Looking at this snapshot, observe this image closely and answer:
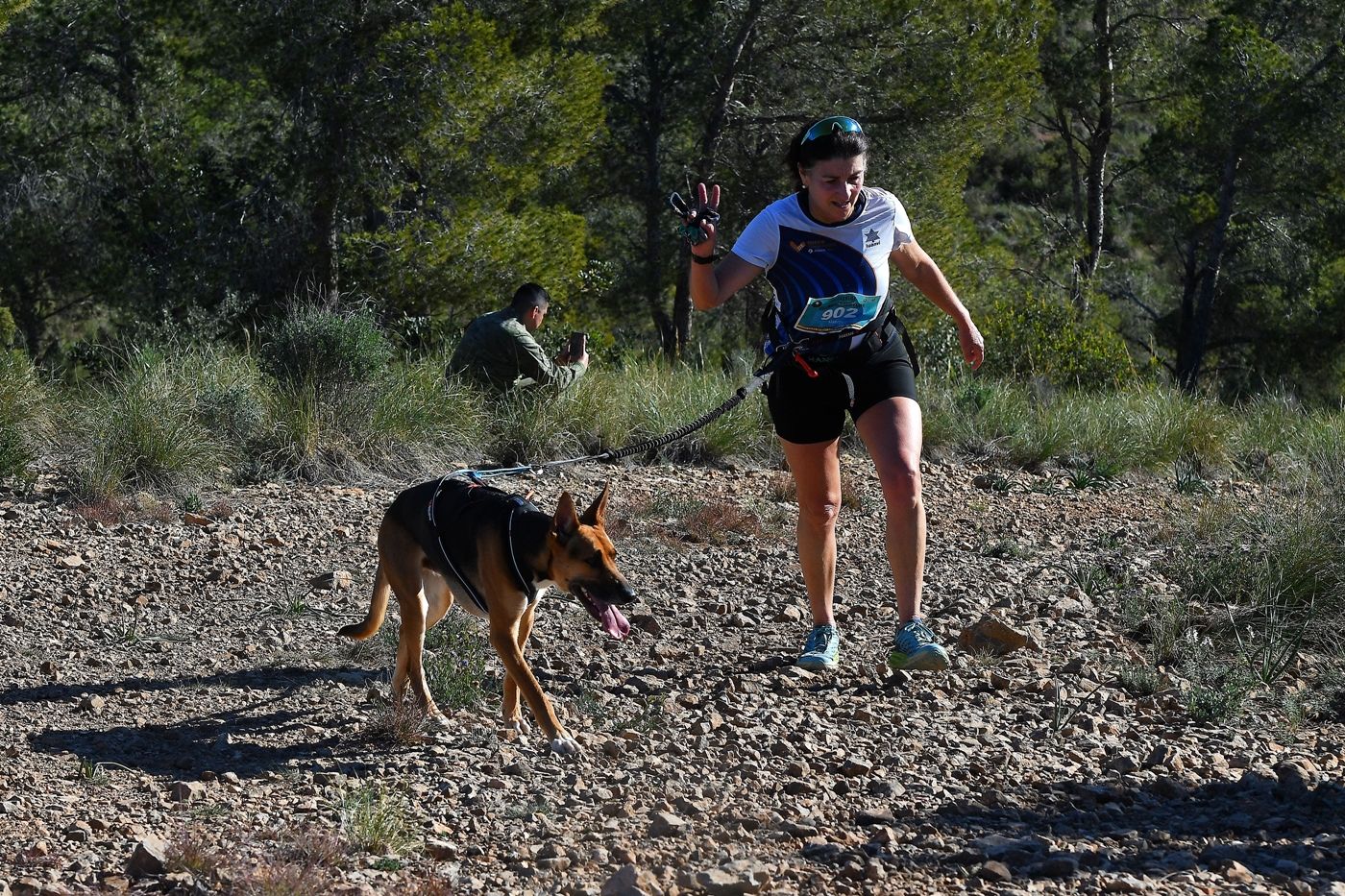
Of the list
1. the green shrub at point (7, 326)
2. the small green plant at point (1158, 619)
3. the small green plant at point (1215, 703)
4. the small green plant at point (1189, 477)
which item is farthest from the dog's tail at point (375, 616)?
the green shrub at point (7, 326)

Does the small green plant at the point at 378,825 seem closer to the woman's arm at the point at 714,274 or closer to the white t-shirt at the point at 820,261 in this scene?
the woman's arm at the point at 714,274

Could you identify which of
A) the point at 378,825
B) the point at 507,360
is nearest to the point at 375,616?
the point at 378,825

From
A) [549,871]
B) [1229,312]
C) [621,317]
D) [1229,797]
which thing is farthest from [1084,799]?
[1229,312]

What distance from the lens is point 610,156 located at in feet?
64.2

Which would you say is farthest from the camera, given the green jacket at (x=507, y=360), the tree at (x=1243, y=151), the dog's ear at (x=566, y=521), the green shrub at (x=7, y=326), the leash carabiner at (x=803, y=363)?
the tree at (x=1243, y=151)

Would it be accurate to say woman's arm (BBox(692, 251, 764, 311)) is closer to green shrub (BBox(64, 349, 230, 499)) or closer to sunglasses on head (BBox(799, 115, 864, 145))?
sunglasses on head (BBox(799, 115, 864, 145))

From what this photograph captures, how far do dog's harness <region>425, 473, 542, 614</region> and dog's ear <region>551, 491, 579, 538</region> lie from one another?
6.8 inches

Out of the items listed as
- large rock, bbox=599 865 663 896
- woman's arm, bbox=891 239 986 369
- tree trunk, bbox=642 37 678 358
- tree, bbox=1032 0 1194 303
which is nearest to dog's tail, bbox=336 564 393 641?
large rock, bbox=599 865 663 896

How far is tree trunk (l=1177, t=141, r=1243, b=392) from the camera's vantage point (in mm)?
21438

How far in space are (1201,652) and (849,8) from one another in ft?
40.7

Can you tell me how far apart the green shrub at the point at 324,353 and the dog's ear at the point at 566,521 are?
5226 millimetres

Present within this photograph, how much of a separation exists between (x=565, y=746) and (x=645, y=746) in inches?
10.5

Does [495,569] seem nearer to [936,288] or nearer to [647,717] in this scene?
[647,717]

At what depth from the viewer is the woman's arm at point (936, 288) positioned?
17.7 feet
